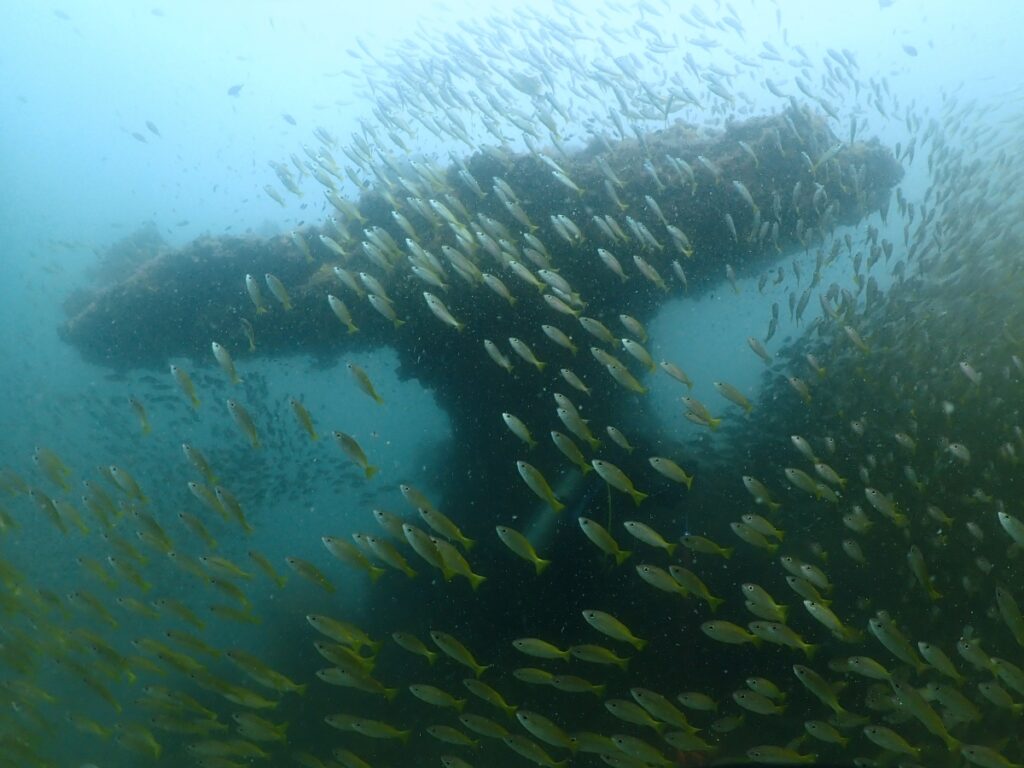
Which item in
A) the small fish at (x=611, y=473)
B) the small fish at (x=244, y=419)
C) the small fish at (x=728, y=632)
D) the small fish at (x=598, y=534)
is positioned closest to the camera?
the small fish at (x=728, y=632)

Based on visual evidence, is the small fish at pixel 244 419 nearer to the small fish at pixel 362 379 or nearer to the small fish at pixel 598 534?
the small fish at pixel 362 379

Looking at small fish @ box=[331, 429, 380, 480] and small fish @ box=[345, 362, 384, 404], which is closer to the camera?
small fish @ box=[331, 429, 380, 480]

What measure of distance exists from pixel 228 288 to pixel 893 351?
1295cm

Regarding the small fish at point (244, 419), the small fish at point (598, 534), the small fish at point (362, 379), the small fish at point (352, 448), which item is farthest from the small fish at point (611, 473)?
the small fish at point (244, 419)

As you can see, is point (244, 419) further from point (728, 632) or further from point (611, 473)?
point (728, 632)

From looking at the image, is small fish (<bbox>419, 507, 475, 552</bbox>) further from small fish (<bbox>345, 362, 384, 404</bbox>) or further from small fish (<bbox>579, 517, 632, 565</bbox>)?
small fish (<bbox>345, 362, 384, 404</bbox>)

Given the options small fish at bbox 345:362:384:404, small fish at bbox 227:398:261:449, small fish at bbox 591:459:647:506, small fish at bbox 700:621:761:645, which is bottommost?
small fish at bbox 227:398:261:449

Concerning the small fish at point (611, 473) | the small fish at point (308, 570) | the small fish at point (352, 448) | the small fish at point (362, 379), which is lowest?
the small fish at point (308, 570)

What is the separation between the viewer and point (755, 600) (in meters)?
5.87

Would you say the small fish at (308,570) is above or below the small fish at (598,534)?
below

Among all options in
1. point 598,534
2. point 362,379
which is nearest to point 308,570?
point 362,379

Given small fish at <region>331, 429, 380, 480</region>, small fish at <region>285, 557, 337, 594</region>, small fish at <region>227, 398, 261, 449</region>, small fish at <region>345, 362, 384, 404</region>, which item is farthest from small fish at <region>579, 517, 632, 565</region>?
small fish at <region>227, 398, 261, 449</region>

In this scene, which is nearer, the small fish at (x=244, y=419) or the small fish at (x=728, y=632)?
the small fish at (x=728, y=632)

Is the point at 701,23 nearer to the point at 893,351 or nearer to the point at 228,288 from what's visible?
the point at 893,351
